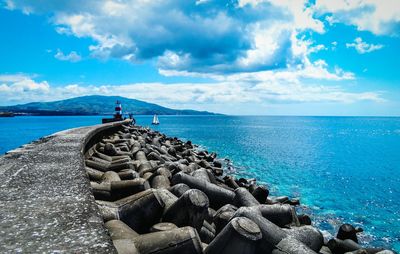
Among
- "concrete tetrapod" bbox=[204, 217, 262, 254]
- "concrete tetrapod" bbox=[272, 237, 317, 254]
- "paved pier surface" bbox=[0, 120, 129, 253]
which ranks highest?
"paved pier surface" bbox=[0, 120, 129, 253]

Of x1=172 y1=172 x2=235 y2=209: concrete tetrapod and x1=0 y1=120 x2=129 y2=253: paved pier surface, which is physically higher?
x1=0 y1=120 x2=129 y2=253: paved pier surface

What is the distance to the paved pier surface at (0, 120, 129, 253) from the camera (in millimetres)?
2314

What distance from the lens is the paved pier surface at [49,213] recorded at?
7.59 feet

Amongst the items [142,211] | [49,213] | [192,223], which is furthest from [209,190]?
[49,213]

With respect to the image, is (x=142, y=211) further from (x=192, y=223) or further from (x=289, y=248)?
(x=289, y=248)

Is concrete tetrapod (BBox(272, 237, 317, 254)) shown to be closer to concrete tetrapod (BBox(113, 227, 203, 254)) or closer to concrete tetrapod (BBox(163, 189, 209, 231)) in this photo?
concrete tetrapod (BBox(163, 189, 209, 231))

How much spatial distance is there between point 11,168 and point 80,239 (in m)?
3.15

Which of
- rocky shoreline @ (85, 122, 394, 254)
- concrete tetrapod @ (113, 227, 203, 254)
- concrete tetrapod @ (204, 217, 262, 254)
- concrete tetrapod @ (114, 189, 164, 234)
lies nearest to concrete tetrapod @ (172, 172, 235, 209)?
rocky shoreline @ (85, 122, 394, 254)

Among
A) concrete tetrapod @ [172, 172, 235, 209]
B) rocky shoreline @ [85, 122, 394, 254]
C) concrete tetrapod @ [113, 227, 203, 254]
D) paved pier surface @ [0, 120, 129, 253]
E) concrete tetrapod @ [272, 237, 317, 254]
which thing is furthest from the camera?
concrete tetrapod @ [172, 172, 235, 209]

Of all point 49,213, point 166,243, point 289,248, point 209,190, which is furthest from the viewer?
point 209,190

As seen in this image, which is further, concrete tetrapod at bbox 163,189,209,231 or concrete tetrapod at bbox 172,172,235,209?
concrete tetrapod at bbox 172,172,235,209

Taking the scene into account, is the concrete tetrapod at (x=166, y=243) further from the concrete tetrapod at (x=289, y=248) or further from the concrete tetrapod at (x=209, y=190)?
the concrete tetrapod at (x=209, y=190)

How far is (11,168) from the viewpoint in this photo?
4.87 meters

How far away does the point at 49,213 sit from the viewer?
291 centimetres
